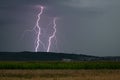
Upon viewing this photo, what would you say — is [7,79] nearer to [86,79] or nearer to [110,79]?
A: [86,79]

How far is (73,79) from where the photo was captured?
4672 cm

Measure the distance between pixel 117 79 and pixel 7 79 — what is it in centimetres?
1466

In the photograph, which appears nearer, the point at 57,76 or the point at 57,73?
the point at 57,76

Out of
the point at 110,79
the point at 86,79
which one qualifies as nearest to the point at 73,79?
the point at 86,79

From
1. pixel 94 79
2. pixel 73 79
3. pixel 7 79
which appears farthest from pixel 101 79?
pixel 7 79

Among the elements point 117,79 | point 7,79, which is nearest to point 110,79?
point 117,79

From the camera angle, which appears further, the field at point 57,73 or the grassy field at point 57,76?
the field at point 57,73

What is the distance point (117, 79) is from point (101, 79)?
2.25 metres

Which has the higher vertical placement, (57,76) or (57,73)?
(57,76)

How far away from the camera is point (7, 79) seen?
45500 mm

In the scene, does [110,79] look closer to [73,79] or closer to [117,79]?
[117,79]

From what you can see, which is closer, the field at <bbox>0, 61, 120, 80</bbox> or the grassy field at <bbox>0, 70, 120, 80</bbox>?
the grassy field at <bbox>0, 70, 120, 80</bbox>

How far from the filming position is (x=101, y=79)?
46.0 meters

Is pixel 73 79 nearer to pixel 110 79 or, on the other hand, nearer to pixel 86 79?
pixel 86 79
